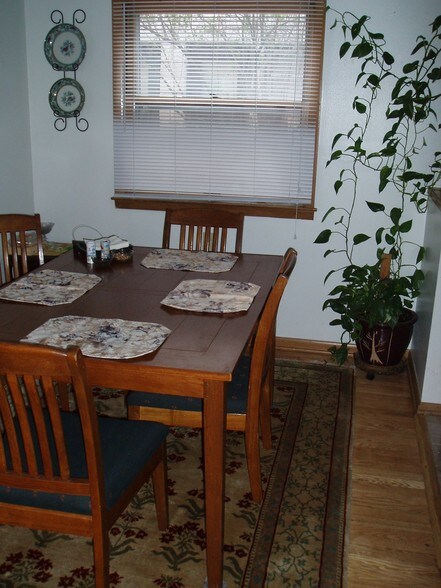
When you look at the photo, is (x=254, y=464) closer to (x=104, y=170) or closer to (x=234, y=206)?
(x=234, y=206)

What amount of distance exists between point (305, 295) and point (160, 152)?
1229mm

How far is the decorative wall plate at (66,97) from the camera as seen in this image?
3574 mm

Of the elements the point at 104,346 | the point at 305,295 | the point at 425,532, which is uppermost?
the point at 104,346

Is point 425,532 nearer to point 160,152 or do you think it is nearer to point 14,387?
point 14,387

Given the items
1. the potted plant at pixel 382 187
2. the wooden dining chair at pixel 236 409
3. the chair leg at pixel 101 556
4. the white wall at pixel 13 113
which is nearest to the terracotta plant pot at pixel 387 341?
the potted plant at pixel 382 187

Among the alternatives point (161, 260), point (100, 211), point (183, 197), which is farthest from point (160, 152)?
point (161, 260)

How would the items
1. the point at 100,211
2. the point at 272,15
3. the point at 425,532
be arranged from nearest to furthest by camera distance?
the point at 425,532, the point at 272,15, the point at 100,211

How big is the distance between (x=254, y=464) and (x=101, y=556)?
75 cm

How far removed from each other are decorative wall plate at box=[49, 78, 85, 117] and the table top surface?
3.98 ft

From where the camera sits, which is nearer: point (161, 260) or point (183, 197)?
point (161, 260)

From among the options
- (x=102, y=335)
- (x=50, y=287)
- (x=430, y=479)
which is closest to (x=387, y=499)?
(x=430, y=479)

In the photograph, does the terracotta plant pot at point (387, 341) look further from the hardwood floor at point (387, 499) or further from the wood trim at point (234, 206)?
the wood trim at point (234, 206)

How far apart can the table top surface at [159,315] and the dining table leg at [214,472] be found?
0.07m

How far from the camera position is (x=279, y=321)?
3752 millimetres
